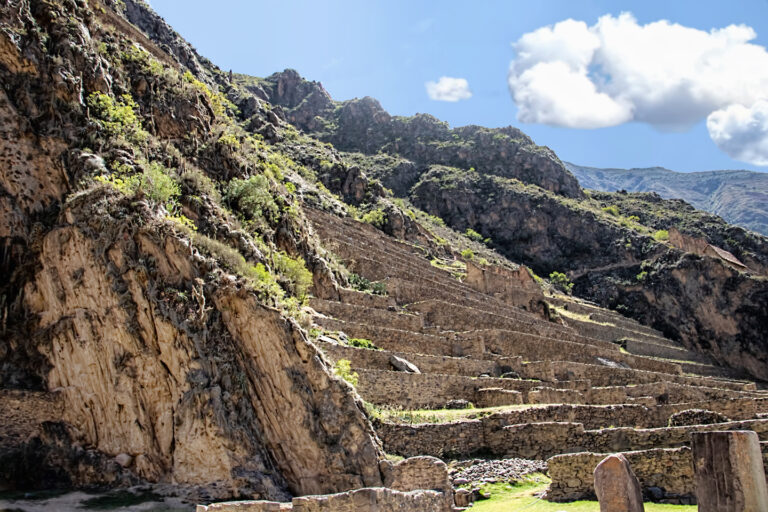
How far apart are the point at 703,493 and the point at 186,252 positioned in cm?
1613

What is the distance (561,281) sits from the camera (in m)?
94.6

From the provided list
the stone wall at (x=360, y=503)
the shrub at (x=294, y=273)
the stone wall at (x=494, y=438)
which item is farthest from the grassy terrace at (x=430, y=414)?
the shrub at (x=294, y=273)

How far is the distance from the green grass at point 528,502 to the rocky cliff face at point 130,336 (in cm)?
387

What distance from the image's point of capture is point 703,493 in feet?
34.3

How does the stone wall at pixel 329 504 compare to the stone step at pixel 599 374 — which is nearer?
the stone wall at pixel 329 504

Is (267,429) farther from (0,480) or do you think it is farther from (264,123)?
(264,123)

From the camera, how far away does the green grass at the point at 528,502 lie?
14.1 meters

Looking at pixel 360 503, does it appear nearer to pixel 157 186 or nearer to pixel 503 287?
pixel 157 186

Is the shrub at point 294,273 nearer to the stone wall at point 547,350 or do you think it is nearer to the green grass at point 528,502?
the stone wall at point 547,350

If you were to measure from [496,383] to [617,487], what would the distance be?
17.8 m

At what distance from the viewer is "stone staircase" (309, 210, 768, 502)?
2098 cm

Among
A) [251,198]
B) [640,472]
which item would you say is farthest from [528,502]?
[251,198]

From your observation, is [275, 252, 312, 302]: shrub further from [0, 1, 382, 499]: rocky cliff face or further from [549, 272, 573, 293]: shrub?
[549, 272, 573, 293]: shrub

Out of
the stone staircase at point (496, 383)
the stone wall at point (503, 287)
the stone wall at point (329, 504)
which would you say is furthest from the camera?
the stone wall at point (503, 287)
